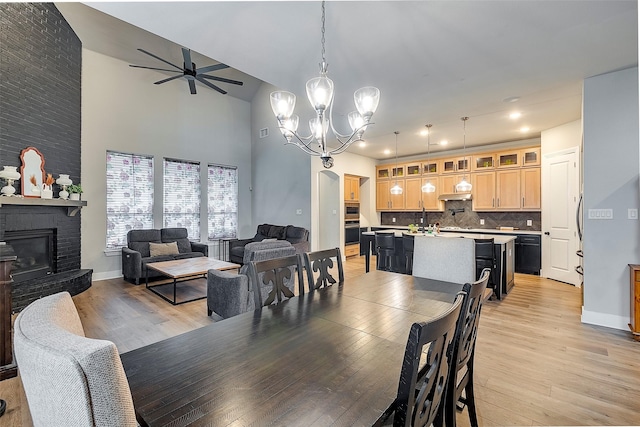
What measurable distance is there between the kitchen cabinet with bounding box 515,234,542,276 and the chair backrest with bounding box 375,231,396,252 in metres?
2.68

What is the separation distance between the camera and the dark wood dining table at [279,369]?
0.86m

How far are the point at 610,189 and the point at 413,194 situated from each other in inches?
184

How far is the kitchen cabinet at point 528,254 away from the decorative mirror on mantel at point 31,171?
813 cm

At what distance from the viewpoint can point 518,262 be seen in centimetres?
577

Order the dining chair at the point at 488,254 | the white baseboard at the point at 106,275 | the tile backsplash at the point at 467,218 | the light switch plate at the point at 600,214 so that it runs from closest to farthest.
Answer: the light switch plate at the point at 600,214 < the dining chair at the point at 488,254 < the white baseboard at the point at 106,275 < the tile backsplash at the point at 467,218

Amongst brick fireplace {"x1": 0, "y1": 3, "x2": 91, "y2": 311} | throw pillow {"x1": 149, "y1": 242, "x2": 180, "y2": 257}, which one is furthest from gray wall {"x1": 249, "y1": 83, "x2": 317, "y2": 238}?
A: brick fireplace {"x1": 0, "y1": 3, "x2": 91, "y2": 311}

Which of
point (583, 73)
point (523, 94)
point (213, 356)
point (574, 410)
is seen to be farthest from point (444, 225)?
point (213, 356)

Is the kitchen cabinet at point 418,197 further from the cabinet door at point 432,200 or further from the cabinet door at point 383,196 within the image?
the cabinet door at point 383,196

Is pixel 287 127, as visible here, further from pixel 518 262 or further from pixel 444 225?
pixel 444 225

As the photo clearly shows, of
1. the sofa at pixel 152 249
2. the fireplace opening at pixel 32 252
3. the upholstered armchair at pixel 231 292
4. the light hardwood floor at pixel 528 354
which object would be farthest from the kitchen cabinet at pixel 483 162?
the fireplace opening at pixel 32 252

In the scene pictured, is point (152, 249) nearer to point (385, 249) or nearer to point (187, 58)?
point (187, 58)

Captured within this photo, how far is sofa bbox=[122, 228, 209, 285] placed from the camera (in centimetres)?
519

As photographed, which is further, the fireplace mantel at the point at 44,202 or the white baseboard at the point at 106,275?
the white baseboard at the point at 106,275

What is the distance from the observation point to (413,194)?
25.6 feet
